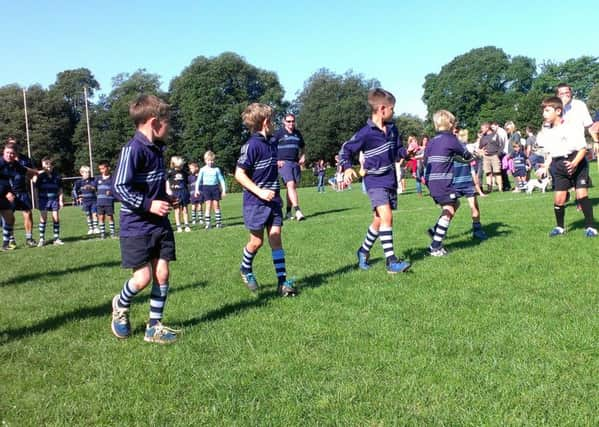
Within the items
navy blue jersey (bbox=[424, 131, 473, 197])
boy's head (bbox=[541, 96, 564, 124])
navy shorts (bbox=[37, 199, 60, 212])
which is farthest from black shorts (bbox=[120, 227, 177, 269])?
navy shorts (bbox=[37, 199, 60, 212])

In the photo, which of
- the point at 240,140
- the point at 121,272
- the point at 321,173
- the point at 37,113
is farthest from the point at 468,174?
the point at 37,113

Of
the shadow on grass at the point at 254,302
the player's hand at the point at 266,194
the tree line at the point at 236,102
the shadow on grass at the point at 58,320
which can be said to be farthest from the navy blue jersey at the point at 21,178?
the tree line at the point at 236,102

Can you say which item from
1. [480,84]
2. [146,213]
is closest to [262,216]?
[146,213]

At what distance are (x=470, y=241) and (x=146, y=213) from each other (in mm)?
5934

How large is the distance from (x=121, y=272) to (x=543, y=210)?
908cm

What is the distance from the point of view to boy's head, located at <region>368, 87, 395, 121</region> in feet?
22.5

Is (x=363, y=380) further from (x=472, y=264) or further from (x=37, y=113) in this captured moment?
(x=37, y=113)

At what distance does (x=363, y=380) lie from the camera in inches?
139

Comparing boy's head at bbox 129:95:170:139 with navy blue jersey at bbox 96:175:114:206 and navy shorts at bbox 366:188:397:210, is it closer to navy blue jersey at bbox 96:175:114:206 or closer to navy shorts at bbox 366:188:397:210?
navy shorts at bbox 366:188:397:210

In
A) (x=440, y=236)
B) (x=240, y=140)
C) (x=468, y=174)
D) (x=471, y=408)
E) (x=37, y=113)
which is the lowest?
(x=471, y=408)

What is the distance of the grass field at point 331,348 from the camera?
3201 mm

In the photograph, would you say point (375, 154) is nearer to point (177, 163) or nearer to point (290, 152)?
point (290, 152)

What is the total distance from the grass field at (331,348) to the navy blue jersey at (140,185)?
3.38 feet

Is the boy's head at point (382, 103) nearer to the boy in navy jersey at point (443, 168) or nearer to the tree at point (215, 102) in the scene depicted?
the boy in navy jersey at point (443, 168)
